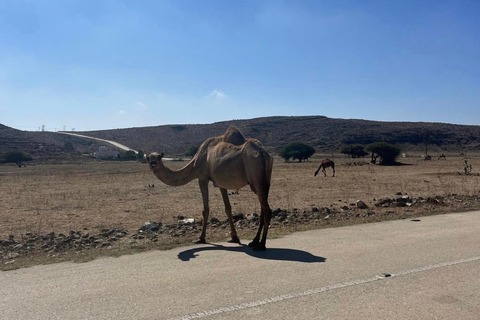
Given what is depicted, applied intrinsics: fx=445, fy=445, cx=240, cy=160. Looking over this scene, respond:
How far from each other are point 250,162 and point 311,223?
168 inches

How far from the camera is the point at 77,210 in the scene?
18.5 metres

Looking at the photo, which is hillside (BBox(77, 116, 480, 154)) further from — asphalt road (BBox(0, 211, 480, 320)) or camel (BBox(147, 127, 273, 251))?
asphalt road (BBox(0, 211, 480, 320))

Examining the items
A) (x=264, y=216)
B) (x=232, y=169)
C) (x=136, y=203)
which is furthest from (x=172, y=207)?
(x=264, y=216)

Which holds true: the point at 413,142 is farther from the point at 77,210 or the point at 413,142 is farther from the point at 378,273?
the point at 378,273

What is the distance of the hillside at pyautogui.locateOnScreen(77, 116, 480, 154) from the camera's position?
104 metres

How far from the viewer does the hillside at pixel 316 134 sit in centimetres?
10383

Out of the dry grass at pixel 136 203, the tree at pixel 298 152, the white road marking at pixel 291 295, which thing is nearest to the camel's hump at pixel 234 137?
the white road marking at pixel 291 295

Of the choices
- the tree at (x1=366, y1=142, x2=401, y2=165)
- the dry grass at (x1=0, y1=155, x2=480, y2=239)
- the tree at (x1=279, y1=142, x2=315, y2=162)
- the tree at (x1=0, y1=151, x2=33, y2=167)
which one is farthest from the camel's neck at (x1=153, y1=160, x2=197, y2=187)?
the tree at (x1=0, y1=151, x2=33, y2=167)

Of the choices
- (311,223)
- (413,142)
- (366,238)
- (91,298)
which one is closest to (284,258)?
(366,238)

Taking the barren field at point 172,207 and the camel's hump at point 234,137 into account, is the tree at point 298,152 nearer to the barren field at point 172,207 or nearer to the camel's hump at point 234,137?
the barren field at point 172,207

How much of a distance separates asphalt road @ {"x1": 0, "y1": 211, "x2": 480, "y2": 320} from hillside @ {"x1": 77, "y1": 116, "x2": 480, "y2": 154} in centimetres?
9181

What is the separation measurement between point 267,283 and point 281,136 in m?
110

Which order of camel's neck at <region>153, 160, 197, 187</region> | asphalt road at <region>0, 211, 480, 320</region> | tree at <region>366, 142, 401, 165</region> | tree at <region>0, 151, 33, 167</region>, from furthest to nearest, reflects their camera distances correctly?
tree at <region>0, 151, 33, 167</region>
tree at <region>366, 142, 401, 165</region>
camel's neck at <region>153, 160, 197, 187</region>
asphalt road at <region>0, 211, 480, 320</region>

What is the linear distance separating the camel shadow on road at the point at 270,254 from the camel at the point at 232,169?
210 millimetres
